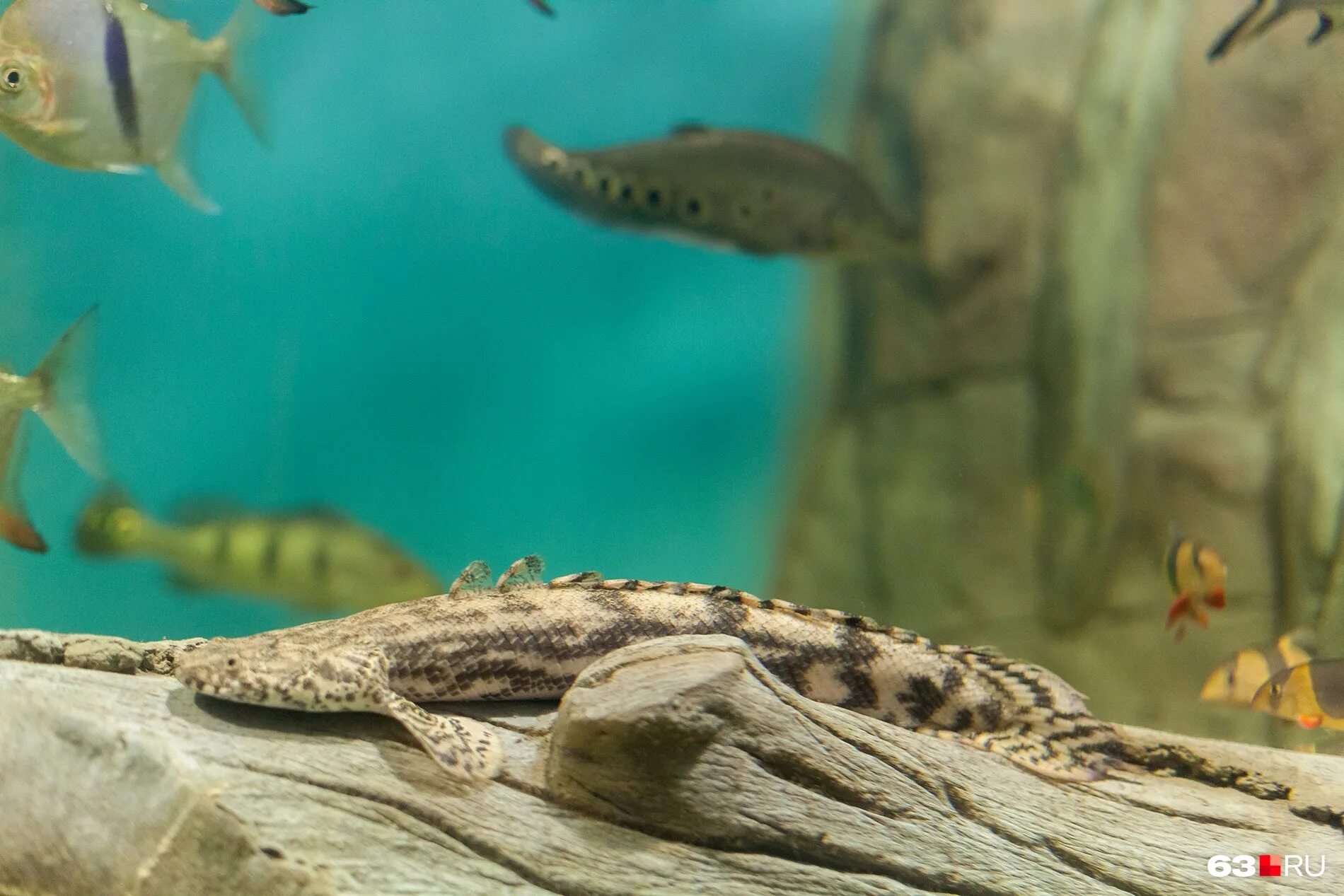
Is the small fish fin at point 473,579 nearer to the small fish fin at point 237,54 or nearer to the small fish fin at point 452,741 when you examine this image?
the small fish fin at point 452,741

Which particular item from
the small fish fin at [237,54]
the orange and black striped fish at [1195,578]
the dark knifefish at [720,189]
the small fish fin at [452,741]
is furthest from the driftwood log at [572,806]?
the dark knifefish at [720,189]

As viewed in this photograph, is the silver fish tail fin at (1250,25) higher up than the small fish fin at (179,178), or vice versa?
the silver fish tail fin at (1250,25)

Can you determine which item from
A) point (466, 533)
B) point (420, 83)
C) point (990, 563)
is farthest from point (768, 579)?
point (420, 83)

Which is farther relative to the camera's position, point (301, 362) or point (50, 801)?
point (301, 362)

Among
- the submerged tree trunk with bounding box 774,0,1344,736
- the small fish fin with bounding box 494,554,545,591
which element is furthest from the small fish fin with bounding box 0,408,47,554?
the submerged tree trunk with bounding box 774,0,1344,736

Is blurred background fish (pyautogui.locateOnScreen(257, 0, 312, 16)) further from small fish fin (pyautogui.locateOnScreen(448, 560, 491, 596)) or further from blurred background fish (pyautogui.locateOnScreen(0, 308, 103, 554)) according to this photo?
small fish fin (pyautogui.locateOnScreen(448, 560, 491, 596))

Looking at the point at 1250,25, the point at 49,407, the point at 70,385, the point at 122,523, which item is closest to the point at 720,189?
the point at 1250,25

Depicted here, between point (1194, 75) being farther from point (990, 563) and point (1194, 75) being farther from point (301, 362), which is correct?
point (301, 362)
